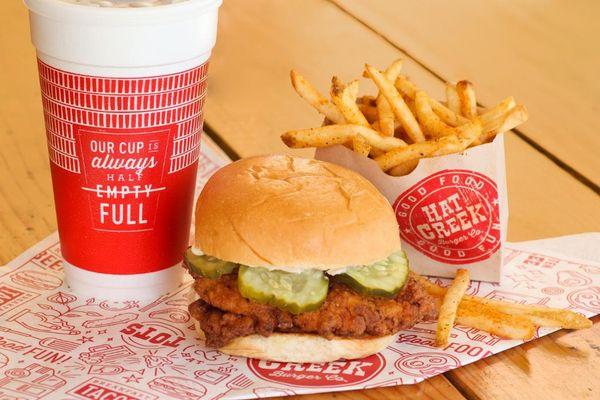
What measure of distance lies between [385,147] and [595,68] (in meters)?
1.31

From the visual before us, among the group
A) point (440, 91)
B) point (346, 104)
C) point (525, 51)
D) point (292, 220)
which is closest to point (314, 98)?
point (346, 104)

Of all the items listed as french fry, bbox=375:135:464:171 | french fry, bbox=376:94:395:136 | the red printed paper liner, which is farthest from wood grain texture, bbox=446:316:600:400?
french fry, bbox=376:94:395:136

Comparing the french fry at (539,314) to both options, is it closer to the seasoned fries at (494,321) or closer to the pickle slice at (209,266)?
the seasoned fries at (494,321)

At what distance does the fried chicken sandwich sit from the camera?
1.85 meters

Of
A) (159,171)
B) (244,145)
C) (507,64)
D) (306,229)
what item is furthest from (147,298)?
(507,64)

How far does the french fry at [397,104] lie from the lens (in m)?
2.15

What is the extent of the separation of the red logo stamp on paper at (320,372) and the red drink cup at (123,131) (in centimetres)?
34

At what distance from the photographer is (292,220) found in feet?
6.10

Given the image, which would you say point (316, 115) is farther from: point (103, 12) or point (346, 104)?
point (103, 12)

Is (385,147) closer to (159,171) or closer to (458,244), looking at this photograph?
(458,244)

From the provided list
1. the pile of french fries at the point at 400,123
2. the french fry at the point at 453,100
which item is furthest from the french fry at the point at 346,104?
the french fry at the point at 453,100

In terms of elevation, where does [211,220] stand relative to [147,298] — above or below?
above

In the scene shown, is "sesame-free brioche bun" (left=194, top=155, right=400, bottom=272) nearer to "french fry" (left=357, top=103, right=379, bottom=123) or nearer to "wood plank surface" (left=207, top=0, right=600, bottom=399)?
"wood plank surface" (left=207, top=0, right=600, bottom=399)

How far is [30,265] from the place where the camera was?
221cm
